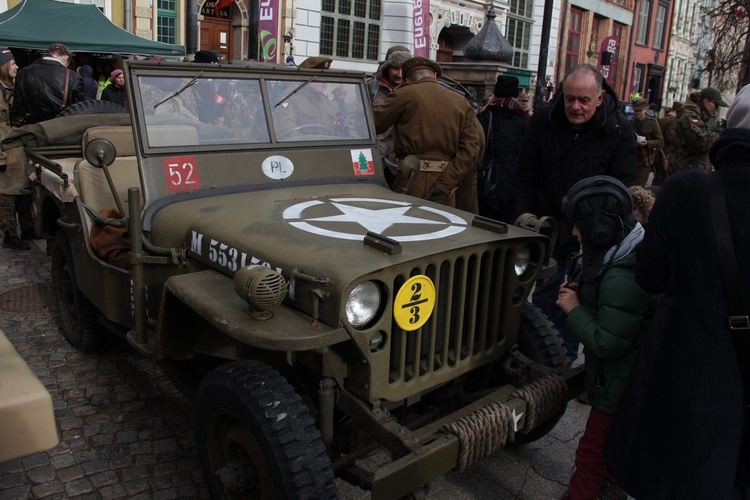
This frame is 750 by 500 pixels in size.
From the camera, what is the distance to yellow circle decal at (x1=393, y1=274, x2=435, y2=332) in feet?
7.98

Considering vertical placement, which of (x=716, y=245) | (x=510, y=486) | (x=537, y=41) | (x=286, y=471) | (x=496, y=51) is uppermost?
(x=537, y=41)

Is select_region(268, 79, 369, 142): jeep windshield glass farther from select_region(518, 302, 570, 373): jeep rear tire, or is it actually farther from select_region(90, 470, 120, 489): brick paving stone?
select_region(90, 470, 120, 489): brick paving stone

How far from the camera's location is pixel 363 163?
3920mm

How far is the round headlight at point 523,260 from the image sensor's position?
2959 mm

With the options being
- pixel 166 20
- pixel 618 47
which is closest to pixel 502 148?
pixel 166 20

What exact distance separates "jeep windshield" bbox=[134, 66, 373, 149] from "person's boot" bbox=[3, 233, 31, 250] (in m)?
3.97

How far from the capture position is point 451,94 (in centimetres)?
474

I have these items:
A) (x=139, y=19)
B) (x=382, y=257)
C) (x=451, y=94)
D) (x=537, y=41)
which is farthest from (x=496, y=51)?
(x=537, y=41)

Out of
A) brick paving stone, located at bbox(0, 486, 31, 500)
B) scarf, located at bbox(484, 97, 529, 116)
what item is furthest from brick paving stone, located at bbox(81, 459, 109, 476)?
scarf, located at bbox(484, 97, 529, 116)

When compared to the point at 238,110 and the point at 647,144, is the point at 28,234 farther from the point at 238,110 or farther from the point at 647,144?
the point at 647,144

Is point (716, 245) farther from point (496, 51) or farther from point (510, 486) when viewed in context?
point (496, 51)

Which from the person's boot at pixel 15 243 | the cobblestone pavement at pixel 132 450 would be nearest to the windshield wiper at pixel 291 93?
the cobblestone pavement at pixel 132 450

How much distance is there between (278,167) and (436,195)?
1503 millimetres

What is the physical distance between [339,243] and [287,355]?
46 centimetres
